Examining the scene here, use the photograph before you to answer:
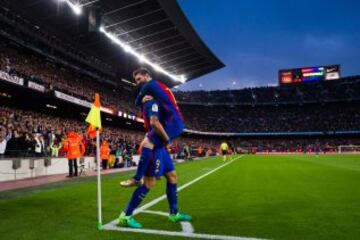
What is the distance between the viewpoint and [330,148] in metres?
68.8

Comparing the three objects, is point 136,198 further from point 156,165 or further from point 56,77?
point 56,77

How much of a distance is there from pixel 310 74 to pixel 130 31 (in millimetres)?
52654

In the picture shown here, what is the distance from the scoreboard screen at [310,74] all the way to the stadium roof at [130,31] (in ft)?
112

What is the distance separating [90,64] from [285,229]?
127 feet

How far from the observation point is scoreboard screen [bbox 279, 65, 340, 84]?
75312 millimetres

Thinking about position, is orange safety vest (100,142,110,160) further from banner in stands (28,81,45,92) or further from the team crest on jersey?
the team crest on jersey

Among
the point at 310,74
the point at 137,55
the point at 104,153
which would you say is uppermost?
the point at 310,74

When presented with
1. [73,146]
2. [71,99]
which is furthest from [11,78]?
[73,146]

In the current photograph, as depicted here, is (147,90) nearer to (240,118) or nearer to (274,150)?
(274,150)

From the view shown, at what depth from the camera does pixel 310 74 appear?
7700cm

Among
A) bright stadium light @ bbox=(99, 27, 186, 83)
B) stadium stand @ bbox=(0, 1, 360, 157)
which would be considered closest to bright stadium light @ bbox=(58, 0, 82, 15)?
bright stadium light @ bbox=(99, 27, 186, 83)

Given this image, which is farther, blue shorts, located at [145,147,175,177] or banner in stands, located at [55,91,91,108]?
banner in stands, located at [55,91,91,108]

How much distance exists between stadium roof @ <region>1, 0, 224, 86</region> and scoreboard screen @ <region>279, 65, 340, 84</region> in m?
34.1

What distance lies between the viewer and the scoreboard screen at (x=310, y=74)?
75312 mm
